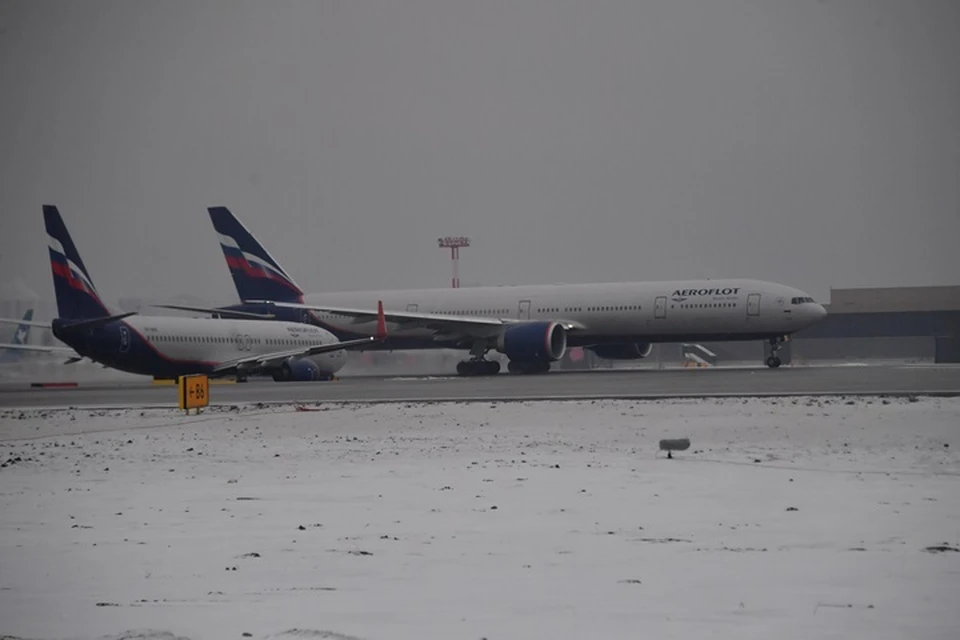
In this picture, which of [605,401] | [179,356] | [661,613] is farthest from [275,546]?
[179,356]

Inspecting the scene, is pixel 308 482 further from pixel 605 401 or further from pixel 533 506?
pixel 605 401

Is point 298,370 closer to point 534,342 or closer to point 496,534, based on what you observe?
point 534,342

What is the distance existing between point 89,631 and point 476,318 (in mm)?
47976

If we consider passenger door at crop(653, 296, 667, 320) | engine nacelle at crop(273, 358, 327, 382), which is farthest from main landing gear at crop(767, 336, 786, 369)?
engine nacelle at crop(273, 358, 327, 382)

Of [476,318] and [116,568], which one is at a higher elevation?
[476,318]

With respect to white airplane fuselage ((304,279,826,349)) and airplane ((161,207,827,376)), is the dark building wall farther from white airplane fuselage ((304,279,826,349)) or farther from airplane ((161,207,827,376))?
white airplane fuselage ((304,279,826,349))

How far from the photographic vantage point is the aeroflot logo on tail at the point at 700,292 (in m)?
50.6

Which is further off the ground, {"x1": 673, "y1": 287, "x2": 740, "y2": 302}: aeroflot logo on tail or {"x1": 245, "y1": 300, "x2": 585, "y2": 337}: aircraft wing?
{"x1": 673, "y1": 287, "x2": 740, "y2": 302}: aeroflot logo on tail

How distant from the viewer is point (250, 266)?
64812mm

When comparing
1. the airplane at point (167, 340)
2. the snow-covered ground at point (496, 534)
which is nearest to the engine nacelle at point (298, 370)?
the airplane at point (167, 340)

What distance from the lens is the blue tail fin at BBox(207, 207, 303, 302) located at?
64.2 meters

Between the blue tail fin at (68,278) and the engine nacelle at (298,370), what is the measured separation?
7.76m

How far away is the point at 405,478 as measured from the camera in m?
16.2

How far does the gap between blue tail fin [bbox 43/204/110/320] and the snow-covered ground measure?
79.0ft
